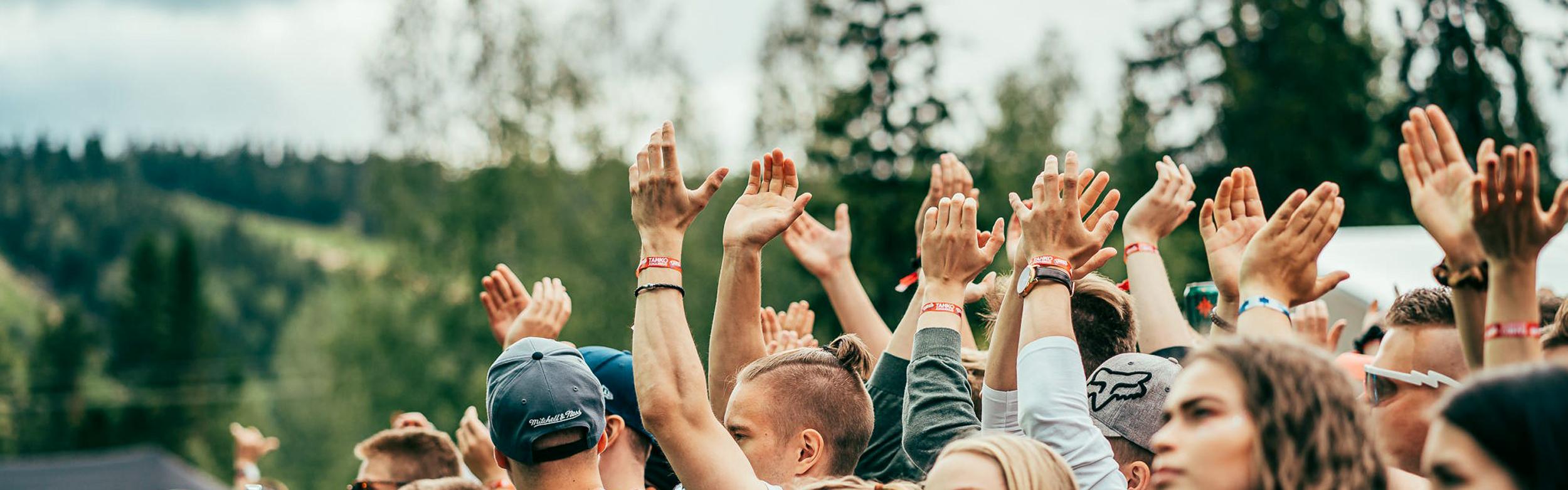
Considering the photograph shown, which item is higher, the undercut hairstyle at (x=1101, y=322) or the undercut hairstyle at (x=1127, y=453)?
the undercut hairstyle at (x=1101, y=322)

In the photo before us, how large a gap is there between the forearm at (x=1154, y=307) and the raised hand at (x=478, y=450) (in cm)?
229

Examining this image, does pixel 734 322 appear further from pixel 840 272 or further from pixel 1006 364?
pixel 840 272

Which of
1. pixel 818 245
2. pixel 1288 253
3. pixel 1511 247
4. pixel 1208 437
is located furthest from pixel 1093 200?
pixel 818 245

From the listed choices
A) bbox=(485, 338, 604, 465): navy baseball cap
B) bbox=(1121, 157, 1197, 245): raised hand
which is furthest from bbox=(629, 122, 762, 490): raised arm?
bbox=(1121, 157, 1197, 245): raised hand

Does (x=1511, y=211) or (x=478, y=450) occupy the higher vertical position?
(x=1511, y=211)

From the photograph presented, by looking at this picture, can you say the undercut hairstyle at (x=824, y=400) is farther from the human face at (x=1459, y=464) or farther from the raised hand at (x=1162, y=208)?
the human face at (x=1459, y=464)

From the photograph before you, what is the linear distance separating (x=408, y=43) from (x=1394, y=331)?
22.9 metres

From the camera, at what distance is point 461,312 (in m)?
25.2

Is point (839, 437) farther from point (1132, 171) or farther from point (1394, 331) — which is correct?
point (1132, 171)

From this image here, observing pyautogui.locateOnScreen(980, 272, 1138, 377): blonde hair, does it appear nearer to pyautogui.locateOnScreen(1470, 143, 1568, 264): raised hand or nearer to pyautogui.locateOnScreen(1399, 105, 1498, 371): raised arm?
pyautogui.locateOnScreen(1399, 105, 1498, 371): raised arm

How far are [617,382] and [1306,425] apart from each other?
228 cm

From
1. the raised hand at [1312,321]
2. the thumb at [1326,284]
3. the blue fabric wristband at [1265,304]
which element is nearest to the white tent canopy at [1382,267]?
the raised hand at [1312,321]

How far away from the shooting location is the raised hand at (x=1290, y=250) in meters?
2.93

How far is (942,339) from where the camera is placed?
3307 millimetres
